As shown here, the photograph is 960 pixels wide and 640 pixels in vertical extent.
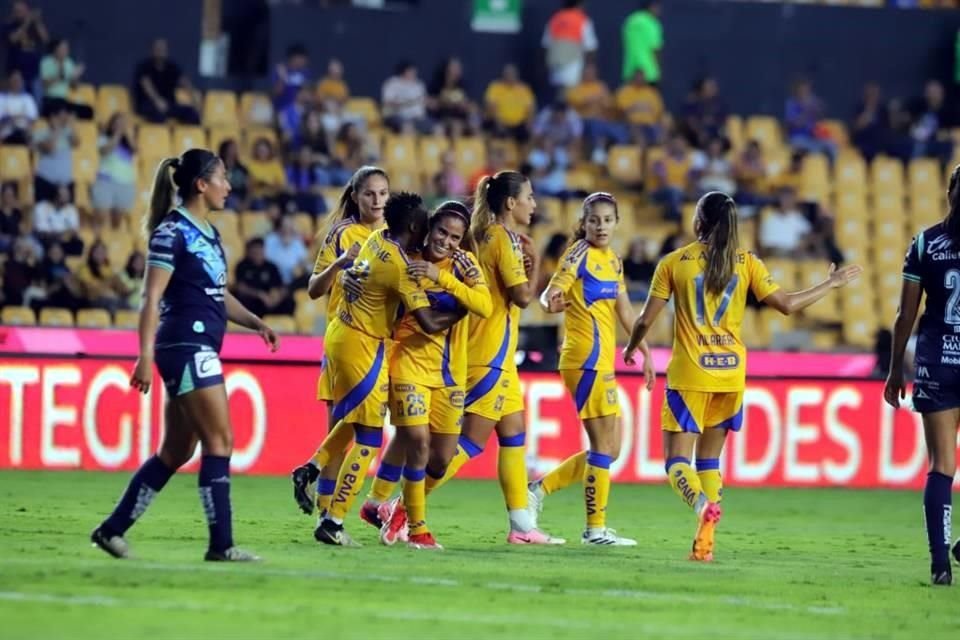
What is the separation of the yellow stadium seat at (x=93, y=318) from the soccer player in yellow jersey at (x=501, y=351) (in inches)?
335

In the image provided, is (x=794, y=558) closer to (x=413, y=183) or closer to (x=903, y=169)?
(x=413, y=183)

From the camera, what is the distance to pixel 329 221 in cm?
1260

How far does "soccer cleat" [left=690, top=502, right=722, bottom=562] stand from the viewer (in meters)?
11.1

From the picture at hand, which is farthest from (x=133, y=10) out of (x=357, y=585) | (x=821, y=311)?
(x=357, y=585)

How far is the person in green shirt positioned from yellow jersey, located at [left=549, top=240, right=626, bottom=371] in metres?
14.6

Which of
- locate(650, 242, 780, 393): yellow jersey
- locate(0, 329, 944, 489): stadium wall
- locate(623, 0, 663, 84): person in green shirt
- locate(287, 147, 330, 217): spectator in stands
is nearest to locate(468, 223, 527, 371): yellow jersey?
locate(650, 242, 780, 393): yellow jersey

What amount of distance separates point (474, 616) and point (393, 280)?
129 inches

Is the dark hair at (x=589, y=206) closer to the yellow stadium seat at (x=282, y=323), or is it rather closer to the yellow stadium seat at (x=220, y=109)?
the yellow stadium seat at (x=282, y=323)

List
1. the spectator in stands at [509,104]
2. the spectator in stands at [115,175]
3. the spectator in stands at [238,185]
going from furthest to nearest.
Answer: the spectator in stands at [509,104], the spectator in stands at [238,185], the spectator in stands at [115,175]

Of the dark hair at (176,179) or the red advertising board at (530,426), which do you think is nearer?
the dark hair at (176,179)

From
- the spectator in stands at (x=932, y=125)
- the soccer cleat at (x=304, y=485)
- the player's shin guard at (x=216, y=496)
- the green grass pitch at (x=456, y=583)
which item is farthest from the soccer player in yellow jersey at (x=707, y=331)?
the spectator in stands at (x=932, y=125)

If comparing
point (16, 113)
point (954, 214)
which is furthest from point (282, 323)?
point (954, 214)

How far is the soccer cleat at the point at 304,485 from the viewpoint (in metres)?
12.2

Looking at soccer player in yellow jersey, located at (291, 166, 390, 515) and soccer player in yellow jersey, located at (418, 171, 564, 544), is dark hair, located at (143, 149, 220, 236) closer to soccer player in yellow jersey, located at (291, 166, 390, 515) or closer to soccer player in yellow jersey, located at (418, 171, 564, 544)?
soccer player in yellow jersey, located at (291, 166, 390, 515)
